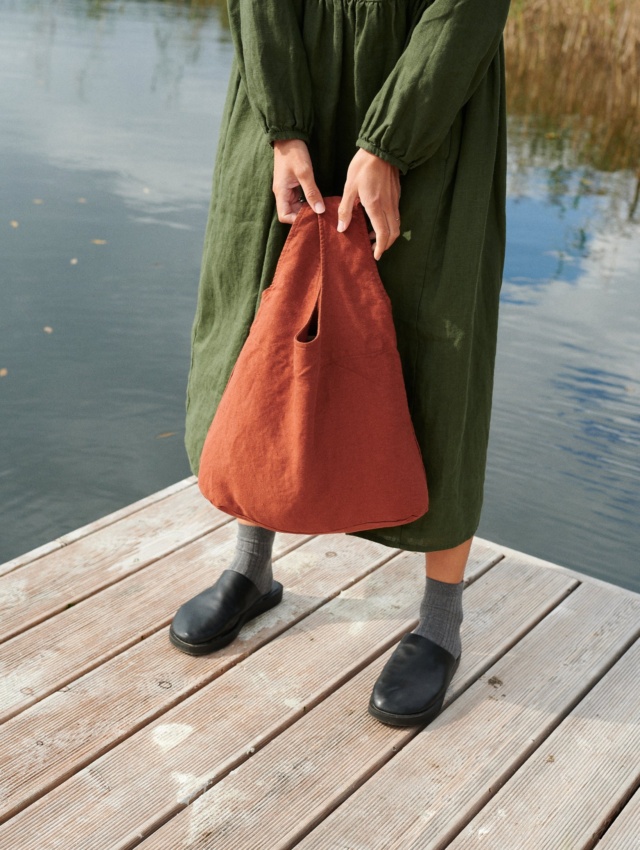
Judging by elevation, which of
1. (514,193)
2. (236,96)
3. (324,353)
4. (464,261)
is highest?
(236,96)

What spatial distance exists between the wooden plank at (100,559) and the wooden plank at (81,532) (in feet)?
0.04

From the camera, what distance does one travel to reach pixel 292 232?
1506 mm

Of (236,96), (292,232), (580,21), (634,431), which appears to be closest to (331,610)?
(292,232)

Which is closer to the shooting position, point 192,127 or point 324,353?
point 324,353

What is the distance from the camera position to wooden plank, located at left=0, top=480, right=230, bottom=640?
74.8 inches

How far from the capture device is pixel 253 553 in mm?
1890

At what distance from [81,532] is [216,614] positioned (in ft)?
1.50

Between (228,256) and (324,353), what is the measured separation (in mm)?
257

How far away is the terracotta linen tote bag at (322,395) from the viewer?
1.49 m

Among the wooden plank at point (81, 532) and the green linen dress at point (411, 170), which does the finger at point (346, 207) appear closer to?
the green linen dress at point (411, 170)

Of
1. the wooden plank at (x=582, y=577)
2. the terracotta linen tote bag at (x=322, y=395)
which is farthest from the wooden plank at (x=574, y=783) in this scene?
the terracotta linen tote bag at (x=322, y=395)

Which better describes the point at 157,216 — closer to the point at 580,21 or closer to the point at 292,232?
the point at 292,232

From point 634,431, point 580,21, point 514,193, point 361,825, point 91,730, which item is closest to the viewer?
point 361,825

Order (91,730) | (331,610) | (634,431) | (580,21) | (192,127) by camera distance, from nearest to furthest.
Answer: (91,730) < (331,610) < (634,431) < (192,127) < (580,21)
